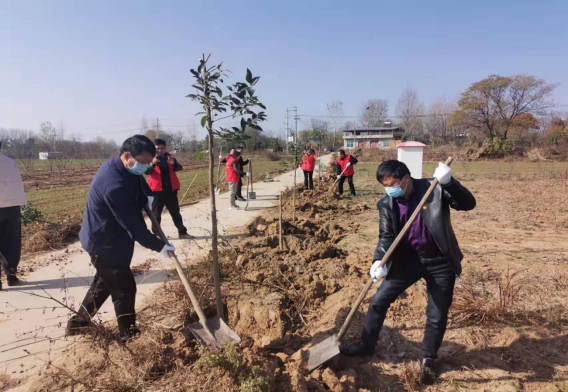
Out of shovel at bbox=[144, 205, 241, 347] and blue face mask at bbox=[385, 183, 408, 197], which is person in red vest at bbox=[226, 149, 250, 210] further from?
blue face mask at bbox=[385, 183, 408, 197]

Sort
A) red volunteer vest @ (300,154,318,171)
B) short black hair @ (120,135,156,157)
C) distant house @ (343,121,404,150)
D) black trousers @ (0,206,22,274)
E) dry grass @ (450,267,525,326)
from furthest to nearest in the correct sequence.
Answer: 1. distant house @ (343,121,404,150)
2. red volunteer vest @ (300,154,318,171)
3. black trousers @ (0,206,22,274)
4. dry grass @ (450,267,525,326)
5. short black hair @ (120,135,156,157)

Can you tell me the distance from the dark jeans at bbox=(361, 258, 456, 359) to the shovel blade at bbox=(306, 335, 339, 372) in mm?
314

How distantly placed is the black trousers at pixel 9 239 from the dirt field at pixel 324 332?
206 centimetres

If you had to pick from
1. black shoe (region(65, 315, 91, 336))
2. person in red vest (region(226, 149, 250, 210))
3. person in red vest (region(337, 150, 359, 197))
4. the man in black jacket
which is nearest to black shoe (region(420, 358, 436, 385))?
the man in black jacket

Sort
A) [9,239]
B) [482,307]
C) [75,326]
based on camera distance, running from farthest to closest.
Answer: [9,239], [482,307], [75,326]

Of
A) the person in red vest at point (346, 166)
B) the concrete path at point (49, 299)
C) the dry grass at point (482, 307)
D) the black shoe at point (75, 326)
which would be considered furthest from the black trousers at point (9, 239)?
the person in red vest at point (346, 166)

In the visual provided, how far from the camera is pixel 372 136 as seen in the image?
61406 mm

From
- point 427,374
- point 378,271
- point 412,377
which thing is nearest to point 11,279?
point 378,271

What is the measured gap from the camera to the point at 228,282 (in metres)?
3.97

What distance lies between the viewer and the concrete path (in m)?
2.87

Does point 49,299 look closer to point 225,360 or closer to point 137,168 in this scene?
point 137,168

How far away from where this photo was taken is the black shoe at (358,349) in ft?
9.20

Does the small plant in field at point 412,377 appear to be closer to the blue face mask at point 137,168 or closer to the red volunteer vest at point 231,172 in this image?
the blue face mask at point 137,168

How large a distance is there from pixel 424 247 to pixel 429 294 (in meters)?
0.41
